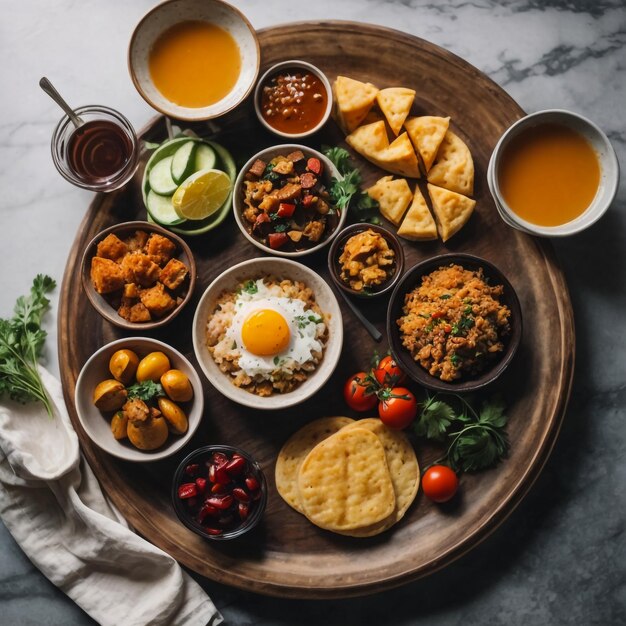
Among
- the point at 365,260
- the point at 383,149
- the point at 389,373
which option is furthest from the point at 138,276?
the point at 383,149

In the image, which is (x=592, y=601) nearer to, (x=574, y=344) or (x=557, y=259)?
(x=574, y=344)

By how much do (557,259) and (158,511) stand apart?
141 inches

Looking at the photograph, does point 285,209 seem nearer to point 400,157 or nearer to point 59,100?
point 400,157

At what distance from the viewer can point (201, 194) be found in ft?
15.8

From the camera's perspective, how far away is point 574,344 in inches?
195

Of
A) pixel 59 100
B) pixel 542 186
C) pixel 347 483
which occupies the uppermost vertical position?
pixel 59 100

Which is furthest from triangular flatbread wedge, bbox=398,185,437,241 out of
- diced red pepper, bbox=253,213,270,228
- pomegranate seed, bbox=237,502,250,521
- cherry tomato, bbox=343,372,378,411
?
pomegranate seed, bbox=237,502,250,521

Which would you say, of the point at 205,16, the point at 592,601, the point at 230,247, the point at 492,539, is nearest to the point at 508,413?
the point at 492,539

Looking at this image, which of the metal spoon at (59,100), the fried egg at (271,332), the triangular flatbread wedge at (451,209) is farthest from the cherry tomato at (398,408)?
the metal spoon at (59,100)

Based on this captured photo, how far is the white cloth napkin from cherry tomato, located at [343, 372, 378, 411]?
1789 mm

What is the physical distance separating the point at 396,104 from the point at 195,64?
1572 millimetres

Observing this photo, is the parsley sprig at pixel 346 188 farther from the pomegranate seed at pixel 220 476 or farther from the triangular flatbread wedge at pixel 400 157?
the pomegranate seed at pixel 220 476

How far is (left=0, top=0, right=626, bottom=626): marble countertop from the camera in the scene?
5184 millimetres

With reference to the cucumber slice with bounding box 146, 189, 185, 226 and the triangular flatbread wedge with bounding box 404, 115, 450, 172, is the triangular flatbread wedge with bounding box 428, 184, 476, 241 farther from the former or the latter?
the cucumber slice with bounding box 146, 189, 185, 226
